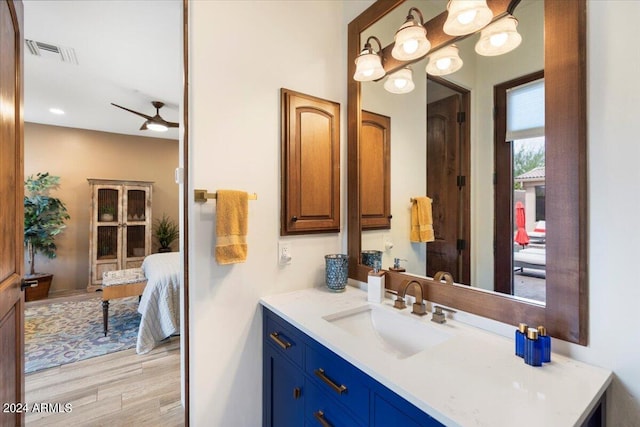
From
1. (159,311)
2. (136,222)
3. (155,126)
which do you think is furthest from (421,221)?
(136,222)

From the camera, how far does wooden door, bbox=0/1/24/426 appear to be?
42.9 inches

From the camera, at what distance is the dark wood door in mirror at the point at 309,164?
1603 mm

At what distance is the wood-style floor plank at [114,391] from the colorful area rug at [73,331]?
0.17 meters

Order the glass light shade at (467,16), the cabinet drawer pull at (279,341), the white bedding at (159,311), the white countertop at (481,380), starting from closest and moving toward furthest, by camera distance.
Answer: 1. the white countertop at (481,380)
2. the glass light shade at (467,16)
3. the cabinet drawer pull at (279,341)
4. the white bedding at (159,311)

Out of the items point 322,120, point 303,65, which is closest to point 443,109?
point 322,120

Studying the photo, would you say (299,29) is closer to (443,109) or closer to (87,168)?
(443,109)

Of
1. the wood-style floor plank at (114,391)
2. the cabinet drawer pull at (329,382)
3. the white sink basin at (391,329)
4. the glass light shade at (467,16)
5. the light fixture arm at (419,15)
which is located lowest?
the wood-style floor plank at (114,391)

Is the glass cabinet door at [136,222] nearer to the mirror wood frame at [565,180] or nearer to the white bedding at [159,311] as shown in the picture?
the white bedding at [159,311]

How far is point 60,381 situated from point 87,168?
3.83 metres

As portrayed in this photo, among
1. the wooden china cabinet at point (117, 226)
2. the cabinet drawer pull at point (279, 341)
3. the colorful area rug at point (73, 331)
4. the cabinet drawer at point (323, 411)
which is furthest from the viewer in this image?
the wooden china cabinet at point (117, 226)

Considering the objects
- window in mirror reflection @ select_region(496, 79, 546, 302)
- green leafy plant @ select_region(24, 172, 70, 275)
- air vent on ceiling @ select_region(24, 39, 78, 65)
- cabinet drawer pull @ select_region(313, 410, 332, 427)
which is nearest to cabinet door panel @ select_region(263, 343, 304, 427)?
cabinet drawer pull @ select_region(313, 410, 332, 427)

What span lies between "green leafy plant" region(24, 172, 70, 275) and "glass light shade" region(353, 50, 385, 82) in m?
5.10

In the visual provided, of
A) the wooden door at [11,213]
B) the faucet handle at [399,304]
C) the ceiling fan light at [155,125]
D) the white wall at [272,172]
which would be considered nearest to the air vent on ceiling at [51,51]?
the ceiling fan light at [155,125]

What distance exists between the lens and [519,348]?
0.93 metres
